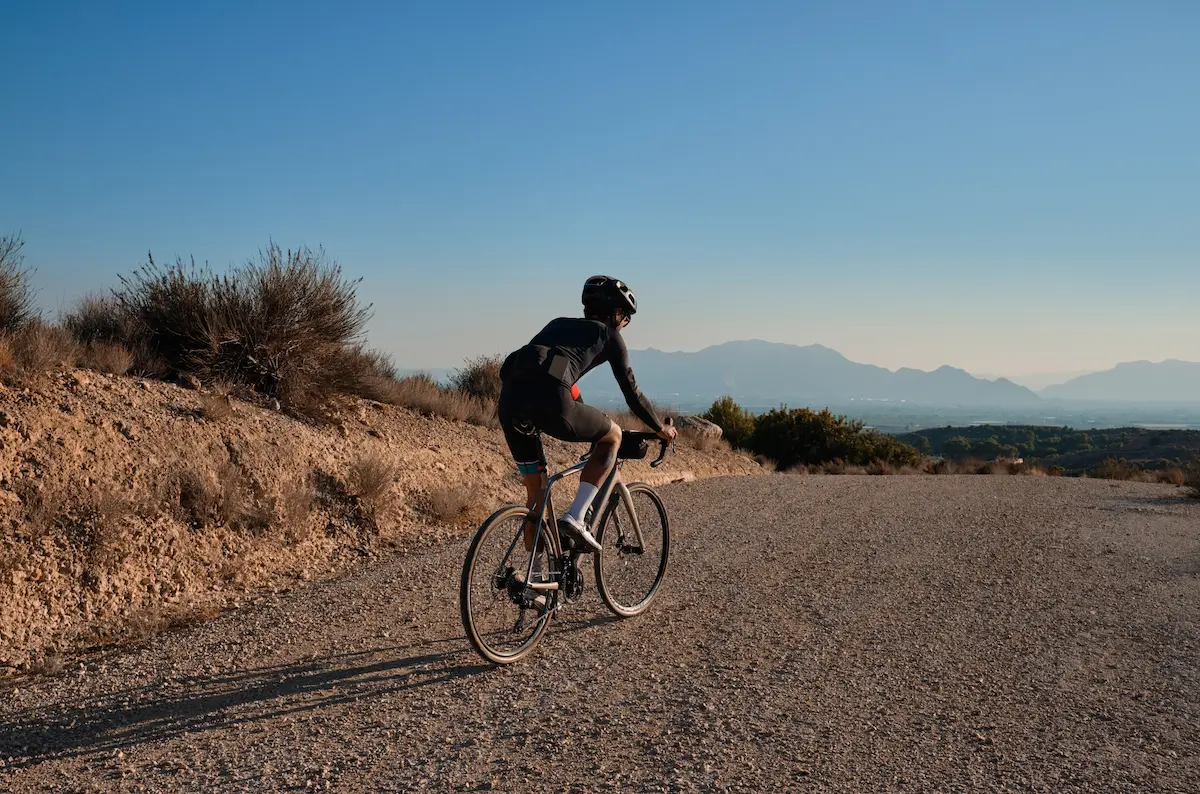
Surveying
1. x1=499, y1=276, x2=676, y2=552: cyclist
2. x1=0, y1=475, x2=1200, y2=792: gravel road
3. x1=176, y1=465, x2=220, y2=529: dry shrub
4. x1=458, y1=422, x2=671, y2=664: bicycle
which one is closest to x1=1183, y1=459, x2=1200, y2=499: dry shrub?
x1=0, y1=475, x2=1200, y2=792: gravel road

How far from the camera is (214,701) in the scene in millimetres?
4371

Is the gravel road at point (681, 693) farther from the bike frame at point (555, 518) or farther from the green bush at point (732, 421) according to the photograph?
the green bush at point (732, 421)

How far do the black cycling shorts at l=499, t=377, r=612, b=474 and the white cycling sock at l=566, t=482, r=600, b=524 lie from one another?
309 mm

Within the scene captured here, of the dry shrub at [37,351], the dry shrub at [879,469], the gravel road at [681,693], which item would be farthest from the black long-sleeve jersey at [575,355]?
the dry shrub at [879,469]

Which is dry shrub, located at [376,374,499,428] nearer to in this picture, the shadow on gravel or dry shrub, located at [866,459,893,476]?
the shadow on gravel

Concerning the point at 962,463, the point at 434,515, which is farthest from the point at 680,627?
the point at 962,463

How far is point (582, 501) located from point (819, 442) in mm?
19326

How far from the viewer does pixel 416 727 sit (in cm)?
403

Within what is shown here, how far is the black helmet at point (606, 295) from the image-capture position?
5.32 m

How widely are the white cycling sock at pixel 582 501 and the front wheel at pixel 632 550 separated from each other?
581 millimetres

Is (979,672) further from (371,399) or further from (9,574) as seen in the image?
(371,399)

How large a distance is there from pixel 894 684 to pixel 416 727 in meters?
2.68

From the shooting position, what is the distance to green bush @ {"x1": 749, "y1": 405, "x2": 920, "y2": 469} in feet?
74.2

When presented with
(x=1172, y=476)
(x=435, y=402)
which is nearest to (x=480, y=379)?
(x=435, y=402)
